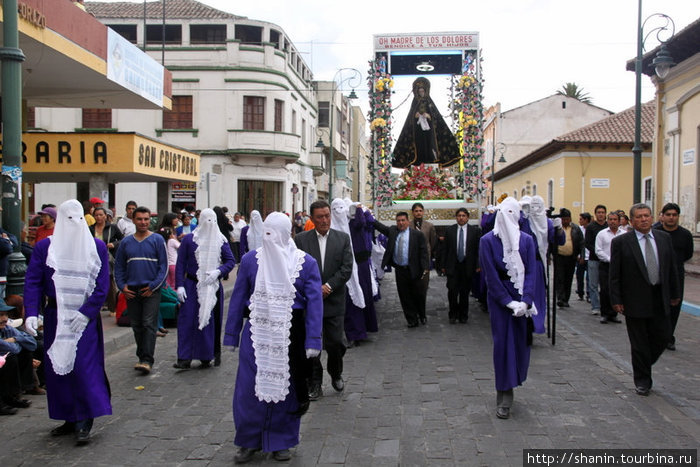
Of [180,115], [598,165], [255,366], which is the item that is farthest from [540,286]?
[180,115]

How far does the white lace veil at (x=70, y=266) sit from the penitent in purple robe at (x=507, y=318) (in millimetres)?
3350

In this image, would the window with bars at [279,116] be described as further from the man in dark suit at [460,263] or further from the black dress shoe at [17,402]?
the black dress shoe at [17,402]

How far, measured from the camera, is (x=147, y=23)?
32.0m

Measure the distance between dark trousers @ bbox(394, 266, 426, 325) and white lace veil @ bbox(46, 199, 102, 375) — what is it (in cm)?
570

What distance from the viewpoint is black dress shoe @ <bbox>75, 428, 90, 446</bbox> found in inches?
196

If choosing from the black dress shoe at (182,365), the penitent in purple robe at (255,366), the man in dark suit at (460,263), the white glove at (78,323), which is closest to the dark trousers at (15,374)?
the white glove at (78,323)

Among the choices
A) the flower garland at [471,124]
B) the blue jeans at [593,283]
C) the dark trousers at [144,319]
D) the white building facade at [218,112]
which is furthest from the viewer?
the white building facade at [218,112]

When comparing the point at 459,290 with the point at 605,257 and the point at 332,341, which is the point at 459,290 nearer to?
the point at 605,257

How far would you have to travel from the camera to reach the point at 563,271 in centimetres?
1180

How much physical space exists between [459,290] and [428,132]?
16.1 ft

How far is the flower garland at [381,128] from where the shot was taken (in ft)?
43.7

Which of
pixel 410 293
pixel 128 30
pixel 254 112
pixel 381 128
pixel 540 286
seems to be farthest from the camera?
pixel 128 30

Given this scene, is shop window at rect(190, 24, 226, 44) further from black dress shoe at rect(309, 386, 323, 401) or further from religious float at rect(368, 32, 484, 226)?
black dress shoe at rect(309, 386, 323, 401)

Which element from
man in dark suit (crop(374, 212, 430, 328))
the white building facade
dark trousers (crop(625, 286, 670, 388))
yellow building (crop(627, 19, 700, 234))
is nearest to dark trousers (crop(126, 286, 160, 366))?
man in dark suit (crop(374, 212, 430, 328))
